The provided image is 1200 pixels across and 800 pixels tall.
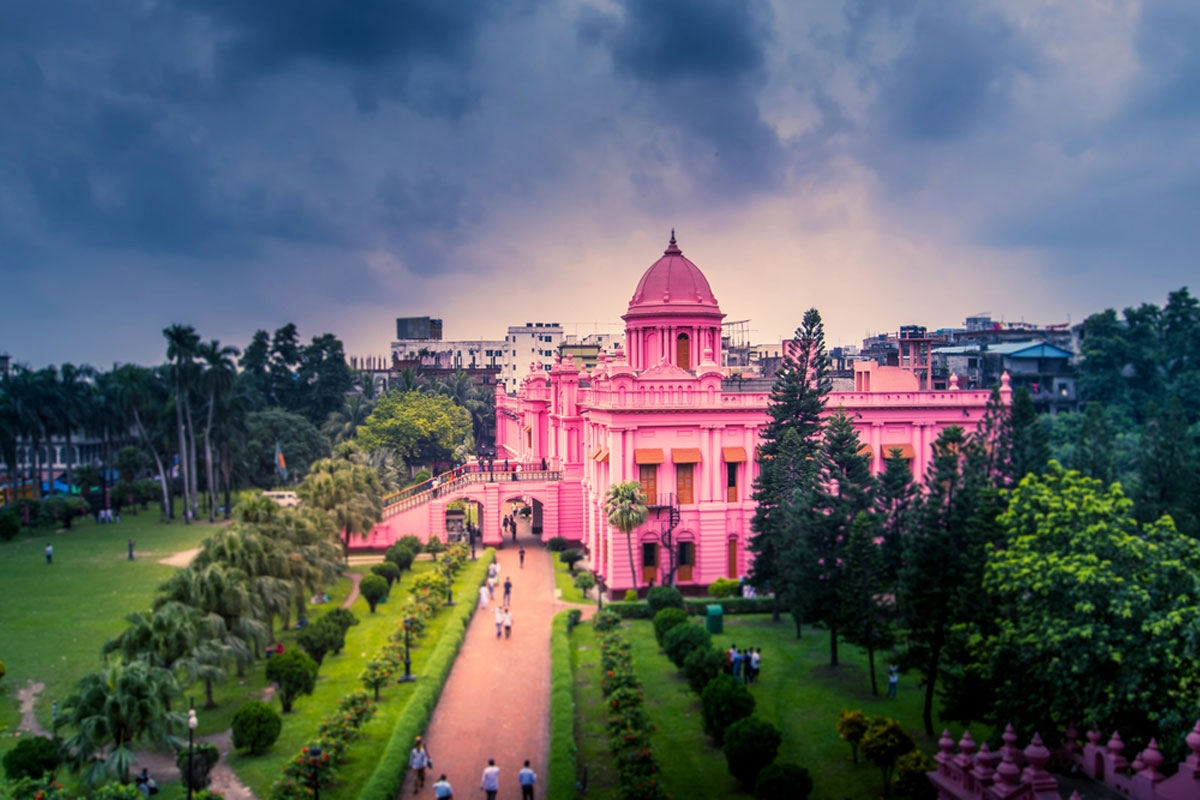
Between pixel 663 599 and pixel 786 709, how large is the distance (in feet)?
28.5

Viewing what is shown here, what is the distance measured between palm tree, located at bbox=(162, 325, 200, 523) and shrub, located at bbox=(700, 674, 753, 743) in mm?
46339

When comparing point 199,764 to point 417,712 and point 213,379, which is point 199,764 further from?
point 213,379

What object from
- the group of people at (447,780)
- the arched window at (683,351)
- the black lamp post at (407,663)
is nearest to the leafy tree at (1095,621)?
the group of people at (447,780)

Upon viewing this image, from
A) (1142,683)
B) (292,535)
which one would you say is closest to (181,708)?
(292,535)

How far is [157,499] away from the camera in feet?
219

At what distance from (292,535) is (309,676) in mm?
7432

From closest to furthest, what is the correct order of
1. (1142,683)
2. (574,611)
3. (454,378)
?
(1142,683) → (574,611) → (454,378)

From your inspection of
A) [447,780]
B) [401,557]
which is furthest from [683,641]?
[401,557]

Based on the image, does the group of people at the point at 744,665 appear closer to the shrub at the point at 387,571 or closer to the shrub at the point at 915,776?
the shrub at the point at 915,776

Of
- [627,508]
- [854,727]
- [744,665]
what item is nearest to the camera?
[854,727]

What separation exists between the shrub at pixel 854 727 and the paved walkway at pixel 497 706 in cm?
680

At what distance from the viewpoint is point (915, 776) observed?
17.8 meters

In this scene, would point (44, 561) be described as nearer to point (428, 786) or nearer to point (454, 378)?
point (428, 786)

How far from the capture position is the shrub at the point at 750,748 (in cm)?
1873
